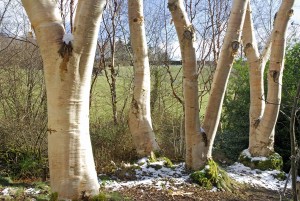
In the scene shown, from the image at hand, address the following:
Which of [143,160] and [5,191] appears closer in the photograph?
[5,191]

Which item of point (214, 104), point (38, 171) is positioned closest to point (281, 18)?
point (214, 104)

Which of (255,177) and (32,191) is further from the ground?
(32,191)

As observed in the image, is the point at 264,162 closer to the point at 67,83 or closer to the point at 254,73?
the point at 254,73

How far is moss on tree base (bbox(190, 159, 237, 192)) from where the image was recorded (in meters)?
5.03

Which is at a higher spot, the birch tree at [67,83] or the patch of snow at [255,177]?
the birch tree at [67,83]

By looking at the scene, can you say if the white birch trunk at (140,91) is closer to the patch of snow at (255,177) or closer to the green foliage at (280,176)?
the patch of snow at (255,177)

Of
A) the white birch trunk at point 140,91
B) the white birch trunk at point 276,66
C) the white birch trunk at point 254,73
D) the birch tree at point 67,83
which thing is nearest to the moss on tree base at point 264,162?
the white birch trunk at point 254,73

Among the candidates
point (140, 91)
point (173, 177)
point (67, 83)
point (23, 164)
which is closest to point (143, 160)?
point (173, 177)

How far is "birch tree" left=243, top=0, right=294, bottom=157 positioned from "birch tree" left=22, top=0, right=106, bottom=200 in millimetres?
4194

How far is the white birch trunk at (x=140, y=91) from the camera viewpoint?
5.77 m

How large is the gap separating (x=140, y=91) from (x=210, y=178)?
1.90m

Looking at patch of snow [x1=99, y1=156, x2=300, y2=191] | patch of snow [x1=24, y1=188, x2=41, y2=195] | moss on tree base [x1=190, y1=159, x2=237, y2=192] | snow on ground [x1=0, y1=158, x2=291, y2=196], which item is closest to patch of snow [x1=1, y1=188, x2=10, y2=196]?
snow on ground [x1=0, y1=158, x2=291, y2=196]

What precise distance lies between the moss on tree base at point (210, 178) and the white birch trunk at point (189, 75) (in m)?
0.18

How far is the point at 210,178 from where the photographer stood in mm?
5090
